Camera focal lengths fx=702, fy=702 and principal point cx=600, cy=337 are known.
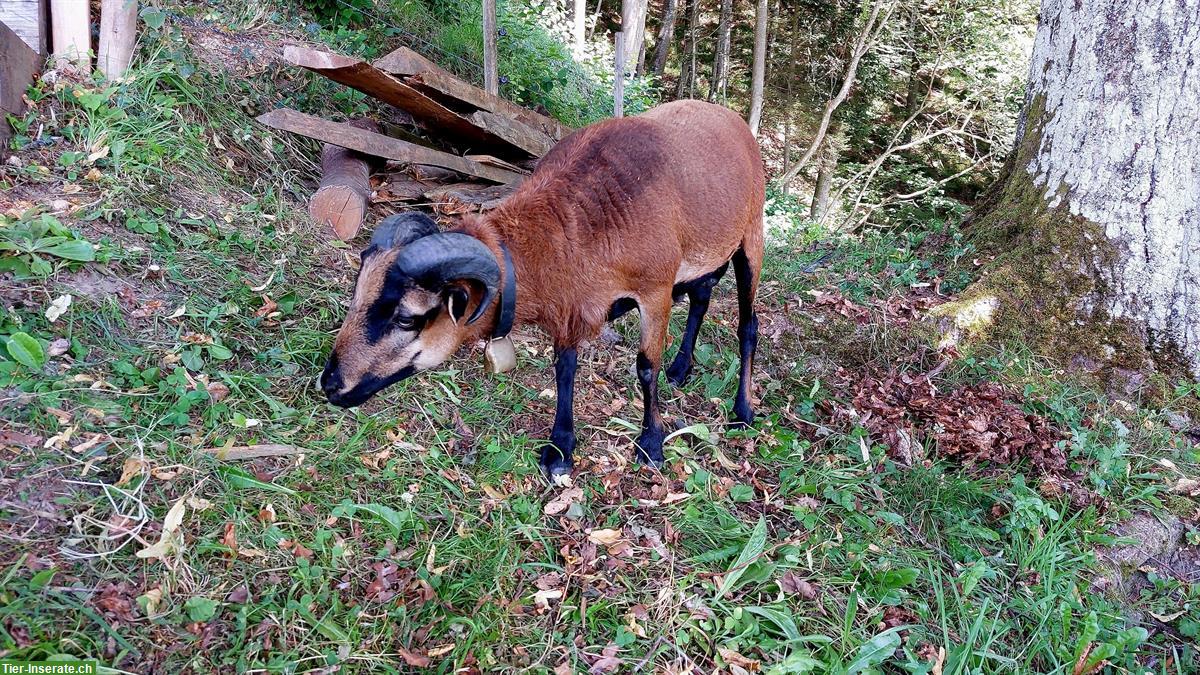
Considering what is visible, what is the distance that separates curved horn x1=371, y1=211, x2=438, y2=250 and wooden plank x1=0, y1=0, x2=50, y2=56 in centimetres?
344

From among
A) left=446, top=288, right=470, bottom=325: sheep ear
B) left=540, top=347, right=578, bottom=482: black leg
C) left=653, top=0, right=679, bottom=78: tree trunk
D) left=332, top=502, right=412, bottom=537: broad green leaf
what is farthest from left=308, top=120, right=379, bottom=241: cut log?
left=653, top=0, right=679, bottom=78: tree trunk

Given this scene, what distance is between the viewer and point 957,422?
4.24 metres

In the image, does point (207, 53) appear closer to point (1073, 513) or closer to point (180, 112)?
point (180, 112)

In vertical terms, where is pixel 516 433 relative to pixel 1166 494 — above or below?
below

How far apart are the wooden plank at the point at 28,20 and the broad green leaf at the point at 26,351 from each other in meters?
2.74

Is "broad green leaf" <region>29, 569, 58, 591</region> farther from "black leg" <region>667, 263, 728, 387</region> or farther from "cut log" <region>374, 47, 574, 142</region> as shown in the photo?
"cut log" <region>374, 47, 574, 142</region>

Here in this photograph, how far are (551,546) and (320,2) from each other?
6.59 metres

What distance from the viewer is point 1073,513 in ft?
12.5

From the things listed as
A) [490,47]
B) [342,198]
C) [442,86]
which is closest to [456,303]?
[342,198]

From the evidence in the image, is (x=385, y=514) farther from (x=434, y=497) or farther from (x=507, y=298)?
(x=507, y=298)

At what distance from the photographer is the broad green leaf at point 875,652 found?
296 cm

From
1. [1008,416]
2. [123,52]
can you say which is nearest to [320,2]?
[123,52]

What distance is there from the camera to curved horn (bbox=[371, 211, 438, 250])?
125 inches

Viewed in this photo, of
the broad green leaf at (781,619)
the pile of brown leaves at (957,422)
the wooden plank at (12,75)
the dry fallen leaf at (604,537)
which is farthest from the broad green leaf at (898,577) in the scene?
the wooden plank at (12,75)
